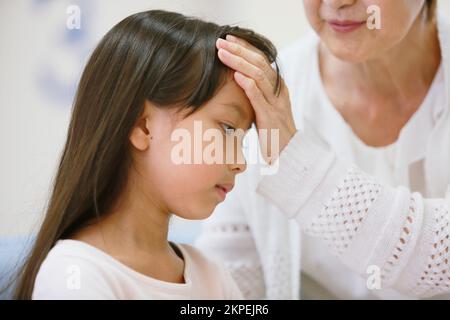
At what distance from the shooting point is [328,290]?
49.8 inches

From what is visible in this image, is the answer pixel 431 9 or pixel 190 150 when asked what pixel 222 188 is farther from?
pixel 431 9

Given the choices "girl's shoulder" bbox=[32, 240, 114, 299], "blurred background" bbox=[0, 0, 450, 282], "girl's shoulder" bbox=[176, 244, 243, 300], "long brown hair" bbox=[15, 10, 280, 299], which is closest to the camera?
"girl's shoulder" bbox=[32, 240, 114, 299]

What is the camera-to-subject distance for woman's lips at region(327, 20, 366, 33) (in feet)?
3.39

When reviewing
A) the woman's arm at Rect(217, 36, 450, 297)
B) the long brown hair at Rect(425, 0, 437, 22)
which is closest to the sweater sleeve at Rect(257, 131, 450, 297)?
the woman's arm at Rect(217, 36, 450, 297)

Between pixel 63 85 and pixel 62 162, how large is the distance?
15.7 inches

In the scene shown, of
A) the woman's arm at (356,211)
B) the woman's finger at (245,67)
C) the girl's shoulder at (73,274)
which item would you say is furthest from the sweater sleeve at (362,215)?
the girl's shoulder at (73,274)

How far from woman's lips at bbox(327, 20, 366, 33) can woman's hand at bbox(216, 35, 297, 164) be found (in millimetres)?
157

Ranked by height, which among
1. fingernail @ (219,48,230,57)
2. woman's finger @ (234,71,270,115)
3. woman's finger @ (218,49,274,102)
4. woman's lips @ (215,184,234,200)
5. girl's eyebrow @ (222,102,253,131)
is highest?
fingernail @ (219,48,230,57)

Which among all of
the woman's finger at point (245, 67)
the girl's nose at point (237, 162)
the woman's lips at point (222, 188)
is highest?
the woman's finger at point (245, 67)

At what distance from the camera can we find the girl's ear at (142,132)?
2.94 ft

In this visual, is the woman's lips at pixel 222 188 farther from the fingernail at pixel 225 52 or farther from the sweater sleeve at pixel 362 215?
the fingernail at pixel 225 52

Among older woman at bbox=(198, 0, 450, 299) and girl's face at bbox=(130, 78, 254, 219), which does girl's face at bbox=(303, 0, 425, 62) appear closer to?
older woman at bbox=(198, 0, 450, 299)

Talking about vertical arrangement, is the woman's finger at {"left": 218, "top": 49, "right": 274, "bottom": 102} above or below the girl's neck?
above

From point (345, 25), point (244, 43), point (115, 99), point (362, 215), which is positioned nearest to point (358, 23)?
point (345, 25)
